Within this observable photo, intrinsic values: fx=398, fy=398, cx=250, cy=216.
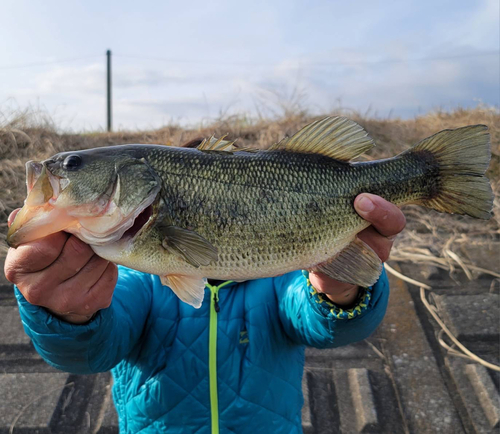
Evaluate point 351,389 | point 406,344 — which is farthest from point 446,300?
point 351,389

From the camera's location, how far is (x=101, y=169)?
1.34 meters

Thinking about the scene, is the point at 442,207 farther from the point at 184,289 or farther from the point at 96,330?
the point at 96,330

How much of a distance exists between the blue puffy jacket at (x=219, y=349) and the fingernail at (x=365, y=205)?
44cm

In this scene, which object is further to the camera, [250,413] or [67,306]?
[250,413]

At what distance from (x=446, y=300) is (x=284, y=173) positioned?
2662 millimetres

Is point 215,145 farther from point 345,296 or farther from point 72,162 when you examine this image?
point 345,296

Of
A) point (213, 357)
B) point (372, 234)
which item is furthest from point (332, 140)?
point (213, 357)

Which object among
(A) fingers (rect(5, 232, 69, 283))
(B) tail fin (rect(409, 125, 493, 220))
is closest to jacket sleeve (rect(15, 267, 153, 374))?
(A) fingers (rect(5, 232, 69, 283))

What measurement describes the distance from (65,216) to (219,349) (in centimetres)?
103

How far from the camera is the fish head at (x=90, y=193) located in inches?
48.8

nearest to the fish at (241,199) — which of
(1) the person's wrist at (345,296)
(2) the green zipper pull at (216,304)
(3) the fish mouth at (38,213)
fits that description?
(3) the fish mouth at (38,213)

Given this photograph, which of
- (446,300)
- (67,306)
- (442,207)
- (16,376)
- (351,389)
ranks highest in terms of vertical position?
(442,207)

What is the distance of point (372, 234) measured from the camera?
5.16ft

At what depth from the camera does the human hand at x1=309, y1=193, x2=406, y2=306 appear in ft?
4.75
